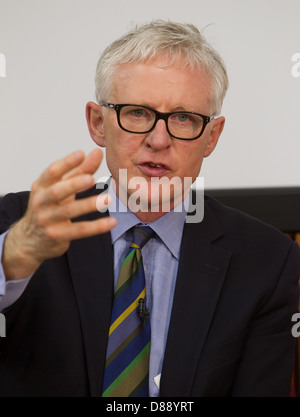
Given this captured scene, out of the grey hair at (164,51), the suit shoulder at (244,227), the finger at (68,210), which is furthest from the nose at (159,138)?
the finger at (68,210)

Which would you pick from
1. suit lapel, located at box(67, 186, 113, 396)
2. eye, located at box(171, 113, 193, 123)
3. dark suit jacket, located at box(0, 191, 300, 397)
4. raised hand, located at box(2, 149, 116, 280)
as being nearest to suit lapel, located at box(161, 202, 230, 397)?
dark suit jacket, located at box(0, 191, 300, 397)

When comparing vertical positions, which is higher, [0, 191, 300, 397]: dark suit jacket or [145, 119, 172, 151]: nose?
[145, 119, 172, 151]: nose

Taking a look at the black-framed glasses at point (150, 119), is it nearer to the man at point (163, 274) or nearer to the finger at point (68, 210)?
the man at point (163, 274)

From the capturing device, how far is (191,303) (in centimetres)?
138

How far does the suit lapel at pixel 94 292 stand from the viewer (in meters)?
1.30

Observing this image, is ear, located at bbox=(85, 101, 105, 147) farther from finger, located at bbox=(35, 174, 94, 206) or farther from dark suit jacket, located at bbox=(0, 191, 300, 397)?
finger, located at bbox=(35, 174, 94, 206)

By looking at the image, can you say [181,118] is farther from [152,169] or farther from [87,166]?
[87,166]

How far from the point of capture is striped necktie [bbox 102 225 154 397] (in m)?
1.30

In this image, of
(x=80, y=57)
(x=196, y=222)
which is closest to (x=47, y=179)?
(x=196, y=222)

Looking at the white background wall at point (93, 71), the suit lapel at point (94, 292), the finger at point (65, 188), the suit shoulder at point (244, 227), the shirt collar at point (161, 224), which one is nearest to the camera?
the finger at point (65, 188)

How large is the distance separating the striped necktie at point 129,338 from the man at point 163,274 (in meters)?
0.02

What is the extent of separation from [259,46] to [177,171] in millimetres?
770

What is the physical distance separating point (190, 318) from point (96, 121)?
18.5 inches

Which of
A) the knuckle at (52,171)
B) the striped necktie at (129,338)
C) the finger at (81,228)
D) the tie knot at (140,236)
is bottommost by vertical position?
the striped necktie at (129,338)
